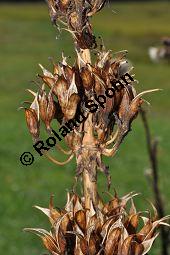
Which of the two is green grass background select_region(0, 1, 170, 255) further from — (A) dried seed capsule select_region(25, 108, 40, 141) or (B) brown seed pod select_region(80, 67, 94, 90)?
(A) dried seed capsule select_region(25, 108, 40, 141)

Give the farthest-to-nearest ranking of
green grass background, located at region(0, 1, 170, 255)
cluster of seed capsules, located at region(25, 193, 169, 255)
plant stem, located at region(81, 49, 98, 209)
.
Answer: green grass background, located at region(0, 1, 170, 255) < plant stem, located at region(81, 49, 98, 209) < cluster of seed capsules, located at region(25, 193, 169, 255)

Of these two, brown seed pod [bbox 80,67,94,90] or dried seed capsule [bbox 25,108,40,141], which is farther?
dried seed capsule [bbox 25,108,40,141]

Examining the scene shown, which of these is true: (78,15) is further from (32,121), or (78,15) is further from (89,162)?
(89,162)

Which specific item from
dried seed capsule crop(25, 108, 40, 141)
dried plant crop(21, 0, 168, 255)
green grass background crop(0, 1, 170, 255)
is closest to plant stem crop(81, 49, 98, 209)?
dried plant crop(21, 0, 168, 255)

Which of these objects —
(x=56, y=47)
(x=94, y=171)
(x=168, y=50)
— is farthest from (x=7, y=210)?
(x=56, y=47)

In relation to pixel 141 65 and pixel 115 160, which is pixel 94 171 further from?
pixel 141 65

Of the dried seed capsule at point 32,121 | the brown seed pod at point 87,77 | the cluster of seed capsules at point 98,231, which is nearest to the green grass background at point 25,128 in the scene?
the brown seed pod at point 87,77
